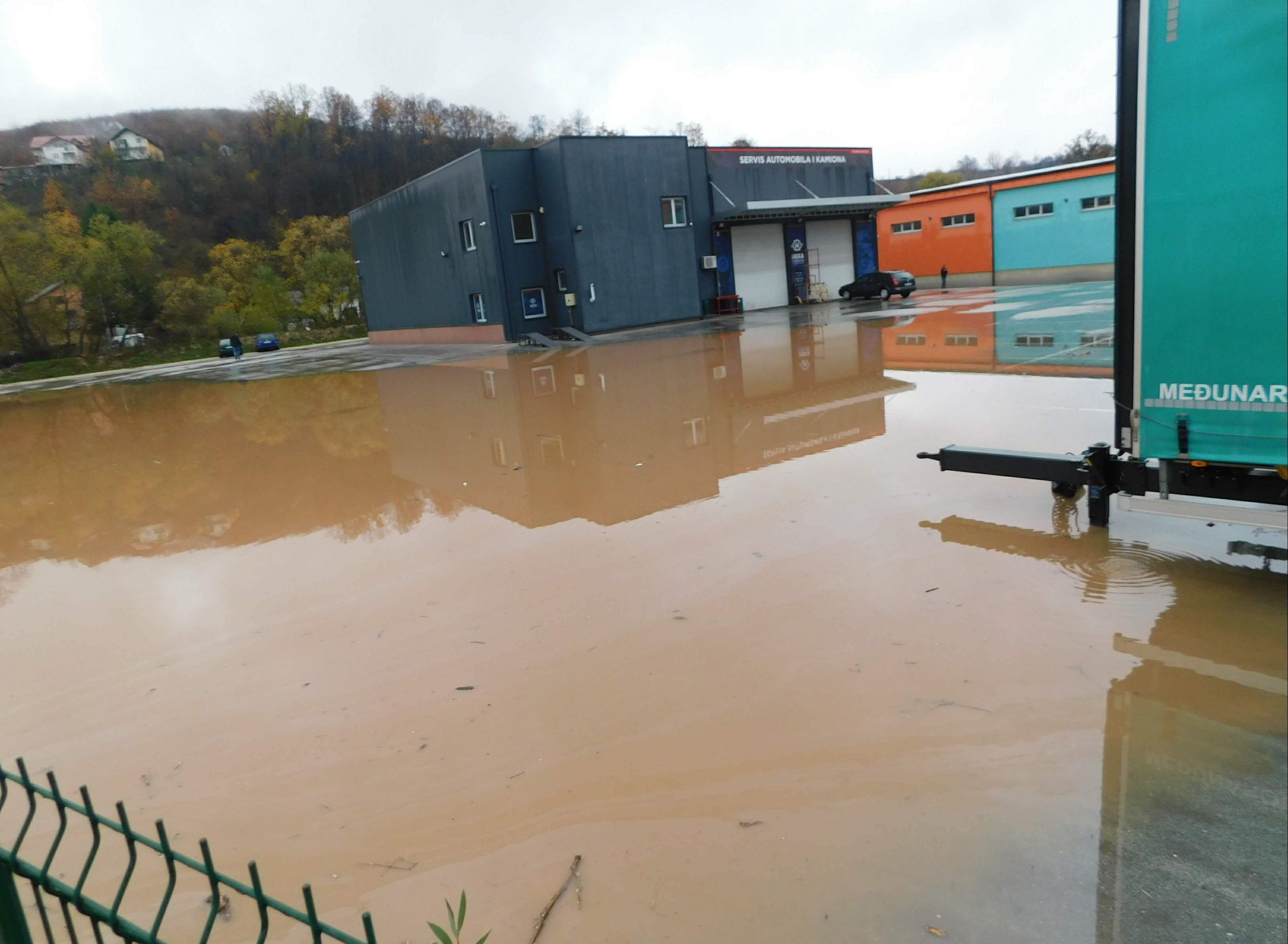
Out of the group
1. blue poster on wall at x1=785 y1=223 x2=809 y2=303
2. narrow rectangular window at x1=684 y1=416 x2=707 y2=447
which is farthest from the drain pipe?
narrow rectangular window at x1=684 y1=416 x2=707 y2=447

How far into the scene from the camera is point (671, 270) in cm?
3350

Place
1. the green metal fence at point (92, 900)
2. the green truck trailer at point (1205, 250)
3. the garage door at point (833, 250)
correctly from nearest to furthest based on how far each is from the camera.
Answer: the green metal fence at point (92, 900)
the green truck trailer at point (1205, 250)
the garage door at point (833, 250)

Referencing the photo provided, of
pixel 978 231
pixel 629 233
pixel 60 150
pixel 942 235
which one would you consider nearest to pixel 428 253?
pixel 629 233

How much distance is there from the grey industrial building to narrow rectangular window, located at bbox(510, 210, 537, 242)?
48 millimetres

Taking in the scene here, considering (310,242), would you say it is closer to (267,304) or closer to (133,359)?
(267,304)

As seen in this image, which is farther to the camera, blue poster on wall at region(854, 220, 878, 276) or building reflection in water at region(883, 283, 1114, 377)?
blue poster on wall at region(854, 220, 878, 276)

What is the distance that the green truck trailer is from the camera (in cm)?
423

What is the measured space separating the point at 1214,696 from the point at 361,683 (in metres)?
4.37

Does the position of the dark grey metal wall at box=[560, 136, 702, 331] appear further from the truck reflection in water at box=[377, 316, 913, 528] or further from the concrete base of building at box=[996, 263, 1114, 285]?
the concrete base of building at box=[996, 263, 1114, 285]

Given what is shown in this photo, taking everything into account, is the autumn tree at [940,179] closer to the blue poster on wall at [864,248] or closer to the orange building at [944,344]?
the blue poster on wall at [864,248]

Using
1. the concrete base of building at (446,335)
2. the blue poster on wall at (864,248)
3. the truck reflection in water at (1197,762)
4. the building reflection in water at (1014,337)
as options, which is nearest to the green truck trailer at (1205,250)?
the truck reflection in water at (1197,762)

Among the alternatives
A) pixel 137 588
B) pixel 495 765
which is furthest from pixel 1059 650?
pixel 137 588

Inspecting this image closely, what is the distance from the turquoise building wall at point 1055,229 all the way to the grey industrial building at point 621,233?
19.3 ft

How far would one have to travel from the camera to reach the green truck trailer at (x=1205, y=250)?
13.9ft
